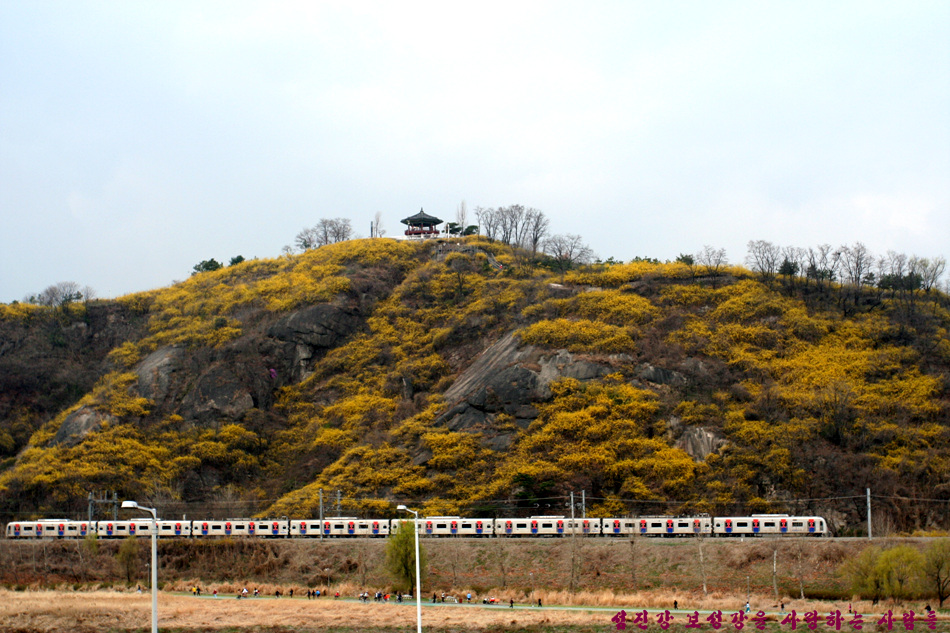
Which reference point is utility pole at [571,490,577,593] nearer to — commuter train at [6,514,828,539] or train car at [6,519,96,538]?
commuter train at [6,514,828,539]

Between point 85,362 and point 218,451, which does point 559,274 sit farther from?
point 85,362

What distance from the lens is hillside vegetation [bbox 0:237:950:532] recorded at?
7838 centimetres

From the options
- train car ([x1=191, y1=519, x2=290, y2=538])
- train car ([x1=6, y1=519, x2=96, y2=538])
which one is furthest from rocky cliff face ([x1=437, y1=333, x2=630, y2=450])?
train car ([x1=6, y1=519, x2=96, y2=538])

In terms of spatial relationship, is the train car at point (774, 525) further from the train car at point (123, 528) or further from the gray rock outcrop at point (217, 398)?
the gray rock outcrop at point (217, 398)

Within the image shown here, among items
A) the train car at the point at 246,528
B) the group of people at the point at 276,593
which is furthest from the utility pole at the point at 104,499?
the group of people at the point at 276,593

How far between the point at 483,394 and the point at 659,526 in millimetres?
22602

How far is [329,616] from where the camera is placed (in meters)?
55.3

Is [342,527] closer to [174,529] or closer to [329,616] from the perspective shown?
[174,529]

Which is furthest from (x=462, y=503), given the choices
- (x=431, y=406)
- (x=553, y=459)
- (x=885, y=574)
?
(x=885, y=574)

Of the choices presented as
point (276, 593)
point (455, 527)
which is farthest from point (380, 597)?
point (455, 527)

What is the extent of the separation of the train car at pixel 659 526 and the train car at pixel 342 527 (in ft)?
58.9

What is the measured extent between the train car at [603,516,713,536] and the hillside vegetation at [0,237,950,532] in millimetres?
2992

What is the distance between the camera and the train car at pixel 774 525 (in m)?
70.6

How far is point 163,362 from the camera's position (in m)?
107
